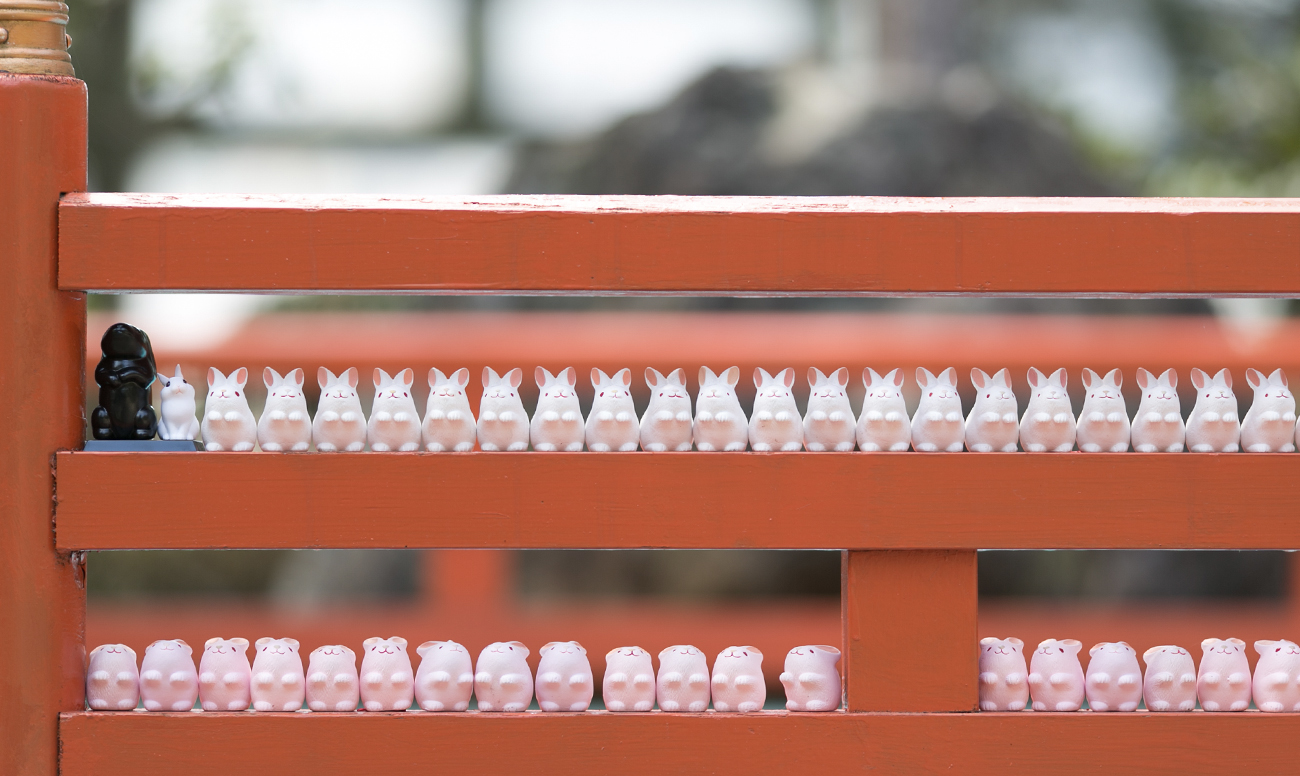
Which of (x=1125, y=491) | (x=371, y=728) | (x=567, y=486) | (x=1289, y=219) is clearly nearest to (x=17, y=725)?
(x=371, y=728)

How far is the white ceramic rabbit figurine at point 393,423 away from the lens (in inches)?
51.4

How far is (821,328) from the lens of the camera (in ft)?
10.0

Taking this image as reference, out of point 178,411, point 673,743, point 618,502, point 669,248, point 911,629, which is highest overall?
point 669,248

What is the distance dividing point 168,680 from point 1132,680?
0.98m

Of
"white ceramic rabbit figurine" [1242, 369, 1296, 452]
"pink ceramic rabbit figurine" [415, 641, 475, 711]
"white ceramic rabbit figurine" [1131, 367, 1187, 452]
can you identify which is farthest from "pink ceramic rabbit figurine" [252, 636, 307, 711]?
"white ceramic rabbit figurine" [1242, 369, 1296, 452]

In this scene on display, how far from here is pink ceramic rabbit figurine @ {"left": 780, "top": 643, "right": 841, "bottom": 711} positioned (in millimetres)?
1311

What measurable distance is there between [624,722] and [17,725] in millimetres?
596

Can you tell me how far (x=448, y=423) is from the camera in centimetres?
130

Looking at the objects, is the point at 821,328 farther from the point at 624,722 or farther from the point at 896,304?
the point at 624,722

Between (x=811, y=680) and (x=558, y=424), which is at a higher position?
(x=558, y=424)

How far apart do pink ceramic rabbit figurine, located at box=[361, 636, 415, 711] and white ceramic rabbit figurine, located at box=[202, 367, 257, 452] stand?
252 mm

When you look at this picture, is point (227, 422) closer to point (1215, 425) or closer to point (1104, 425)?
point (1104, 425)

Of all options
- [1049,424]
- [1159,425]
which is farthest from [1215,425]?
[1049,424]

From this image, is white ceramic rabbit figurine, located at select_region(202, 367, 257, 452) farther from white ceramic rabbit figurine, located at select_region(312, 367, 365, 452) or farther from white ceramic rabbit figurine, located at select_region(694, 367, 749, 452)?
white ceramic rabbit figurine, located at select_region(694, 367, 749, 452)
